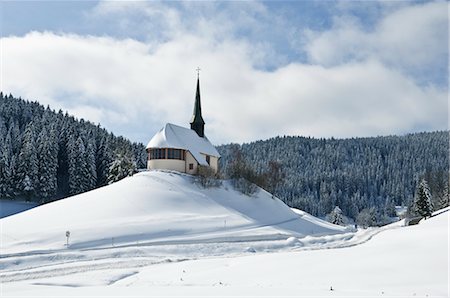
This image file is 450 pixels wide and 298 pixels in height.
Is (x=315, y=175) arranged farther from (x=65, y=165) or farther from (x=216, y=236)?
(x=216, y=236)

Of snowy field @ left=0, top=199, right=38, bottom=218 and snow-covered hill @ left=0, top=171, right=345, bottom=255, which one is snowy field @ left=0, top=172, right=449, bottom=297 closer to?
snow-covered hill @ left=0, top=171, right=345, bottom=255

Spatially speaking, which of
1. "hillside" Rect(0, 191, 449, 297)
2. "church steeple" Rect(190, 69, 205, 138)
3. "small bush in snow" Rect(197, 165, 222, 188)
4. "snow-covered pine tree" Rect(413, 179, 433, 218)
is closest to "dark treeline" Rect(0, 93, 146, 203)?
"church steeple" Rect(190, 69, 205, 138)

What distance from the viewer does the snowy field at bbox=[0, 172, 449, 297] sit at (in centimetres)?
1580

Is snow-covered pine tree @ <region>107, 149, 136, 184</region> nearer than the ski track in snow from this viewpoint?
No

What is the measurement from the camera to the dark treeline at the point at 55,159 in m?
62.8

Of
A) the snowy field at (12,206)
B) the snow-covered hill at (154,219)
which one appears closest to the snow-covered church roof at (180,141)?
the snow-covered hill at (154,219)

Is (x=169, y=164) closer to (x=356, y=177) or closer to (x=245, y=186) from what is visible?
(x=245, y=186)

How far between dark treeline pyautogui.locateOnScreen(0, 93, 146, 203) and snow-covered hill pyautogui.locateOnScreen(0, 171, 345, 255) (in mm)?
17997

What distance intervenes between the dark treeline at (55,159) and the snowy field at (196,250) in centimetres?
2074

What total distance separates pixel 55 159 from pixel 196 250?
4422 cm

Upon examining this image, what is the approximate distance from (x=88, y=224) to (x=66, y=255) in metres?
7.01

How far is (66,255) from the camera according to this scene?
2656 cm

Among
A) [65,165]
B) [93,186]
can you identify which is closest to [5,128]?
[65,165]

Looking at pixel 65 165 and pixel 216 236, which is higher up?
pixel 65 165
